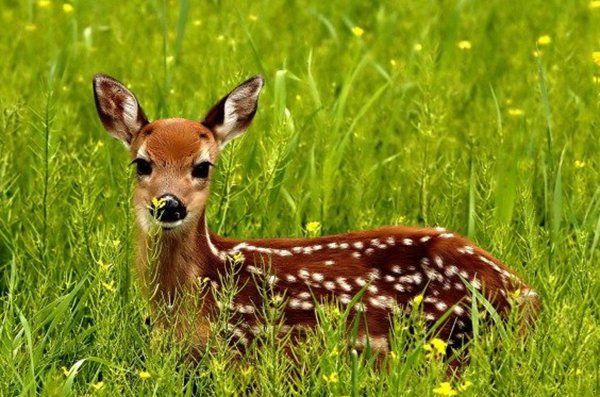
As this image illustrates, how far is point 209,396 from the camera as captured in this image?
5.38 meters

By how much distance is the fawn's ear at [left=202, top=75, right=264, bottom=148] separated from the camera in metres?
6.14

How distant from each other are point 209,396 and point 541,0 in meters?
5.33

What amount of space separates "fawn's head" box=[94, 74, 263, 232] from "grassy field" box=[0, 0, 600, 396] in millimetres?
234

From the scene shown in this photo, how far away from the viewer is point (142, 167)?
591 centimetres

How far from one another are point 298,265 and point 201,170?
50 centimetres

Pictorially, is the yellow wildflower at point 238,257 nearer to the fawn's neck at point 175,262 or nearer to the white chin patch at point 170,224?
Answer: the fawn's neck at point 175,262

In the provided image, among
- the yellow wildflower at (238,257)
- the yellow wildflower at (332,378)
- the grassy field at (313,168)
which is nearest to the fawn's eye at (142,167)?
the grassy field at (313,168)

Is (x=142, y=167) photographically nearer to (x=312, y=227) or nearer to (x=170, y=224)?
(x=170, y=224)

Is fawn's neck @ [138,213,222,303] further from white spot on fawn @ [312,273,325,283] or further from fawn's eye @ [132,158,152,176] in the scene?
white spot on fawn @ [312,273,325,283]

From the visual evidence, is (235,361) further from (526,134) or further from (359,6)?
Result: (359,6)

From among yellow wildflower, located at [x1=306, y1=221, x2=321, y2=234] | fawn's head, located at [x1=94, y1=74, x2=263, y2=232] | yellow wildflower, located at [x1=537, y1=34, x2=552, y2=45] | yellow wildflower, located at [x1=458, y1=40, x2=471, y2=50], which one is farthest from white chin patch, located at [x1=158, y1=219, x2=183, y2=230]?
yellow wildflower, located at [x1=537, y1=34, x2=552, y2=45]

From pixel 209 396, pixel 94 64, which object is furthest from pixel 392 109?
pixel 209 396

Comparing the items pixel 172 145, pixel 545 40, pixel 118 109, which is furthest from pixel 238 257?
pixel 545 40

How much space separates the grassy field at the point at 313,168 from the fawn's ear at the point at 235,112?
41 cm
